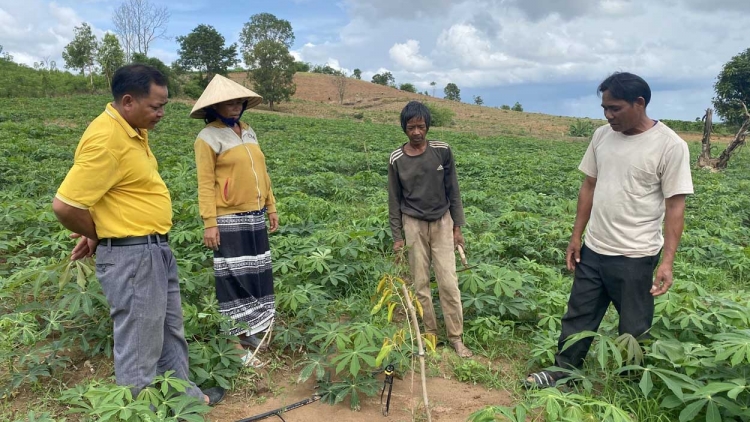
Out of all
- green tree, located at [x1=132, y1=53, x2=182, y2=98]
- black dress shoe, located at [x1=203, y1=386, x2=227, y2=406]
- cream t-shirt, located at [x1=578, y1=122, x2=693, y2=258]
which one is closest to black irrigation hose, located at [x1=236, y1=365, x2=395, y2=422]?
black dress shoe, located at [x1=203, y1=386, x2=227, y2=406]

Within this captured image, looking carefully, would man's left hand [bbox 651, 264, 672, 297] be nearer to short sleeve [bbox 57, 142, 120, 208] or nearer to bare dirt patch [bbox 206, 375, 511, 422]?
bare dirt patch [bbox 206, 375, 511, 422]

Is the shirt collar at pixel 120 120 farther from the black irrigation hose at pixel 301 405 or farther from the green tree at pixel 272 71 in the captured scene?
the green tree at pixel 272 71

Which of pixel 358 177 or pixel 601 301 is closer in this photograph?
pixel 601 301

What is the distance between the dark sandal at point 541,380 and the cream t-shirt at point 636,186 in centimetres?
79

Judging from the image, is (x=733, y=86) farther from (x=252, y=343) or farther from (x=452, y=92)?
(x=452, y=92)

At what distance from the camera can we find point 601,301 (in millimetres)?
2664

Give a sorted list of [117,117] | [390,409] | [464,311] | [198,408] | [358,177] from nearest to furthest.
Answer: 1. [117,117]
2. [198,408]
3. [390,409]
4. [464,311]
5. [358,177]

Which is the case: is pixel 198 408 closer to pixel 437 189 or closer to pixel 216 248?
pixel 216 248

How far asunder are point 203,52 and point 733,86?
35292 mm

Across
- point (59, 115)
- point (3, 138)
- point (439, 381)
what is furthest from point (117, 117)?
point (59, 115)

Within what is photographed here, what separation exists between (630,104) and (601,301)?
42.0 inches

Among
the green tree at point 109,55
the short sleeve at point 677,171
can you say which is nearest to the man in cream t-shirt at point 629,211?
the short sleeve at point 677,171

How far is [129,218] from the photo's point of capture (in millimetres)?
2131

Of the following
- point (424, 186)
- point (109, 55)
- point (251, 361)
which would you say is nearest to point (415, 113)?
point (424, 186)
